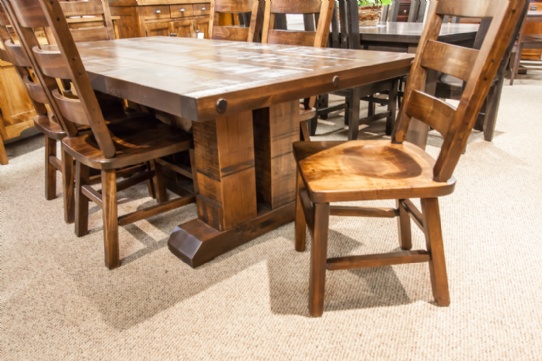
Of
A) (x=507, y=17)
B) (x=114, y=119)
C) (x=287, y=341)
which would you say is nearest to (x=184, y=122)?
(x=114, y=119)

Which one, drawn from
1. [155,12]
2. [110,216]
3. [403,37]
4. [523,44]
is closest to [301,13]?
[403,37]

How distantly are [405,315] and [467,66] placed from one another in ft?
2.63

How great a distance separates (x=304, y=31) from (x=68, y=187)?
1.42m

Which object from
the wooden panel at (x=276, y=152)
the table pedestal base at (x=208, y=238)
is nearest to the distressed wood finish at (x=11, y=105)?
the table pedestal base at (x=208, y=238)

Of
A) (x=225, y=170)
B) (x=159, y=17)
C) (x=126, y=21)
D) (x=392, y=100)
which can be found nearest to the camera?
(x=225, y=170)

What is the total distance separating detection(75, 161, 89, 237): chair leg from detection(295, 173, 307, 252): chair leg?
95cm

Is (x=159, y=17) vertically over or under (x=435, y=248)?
over

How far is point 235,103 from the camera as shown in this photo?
1118 millimetres

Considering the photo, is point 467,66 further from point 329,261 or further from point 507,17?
point 329,261

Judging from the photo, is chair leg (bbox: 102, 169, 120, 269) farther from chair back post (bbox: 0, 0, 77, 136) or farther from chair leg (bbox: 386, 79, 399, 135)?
chair leg (bbox: 386, 79, 399, 135)

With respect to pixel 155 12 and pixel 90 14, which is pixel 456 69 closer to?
pixel 90 14

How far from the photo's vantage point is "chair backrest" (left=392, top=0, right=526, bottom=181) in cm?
99

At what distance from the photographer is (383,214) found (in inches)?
61.7

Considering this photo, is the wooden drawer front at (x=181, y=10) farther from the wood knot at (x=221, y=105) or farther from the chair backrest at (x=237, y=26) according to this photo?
the wood knot at (x=221, y=105)
